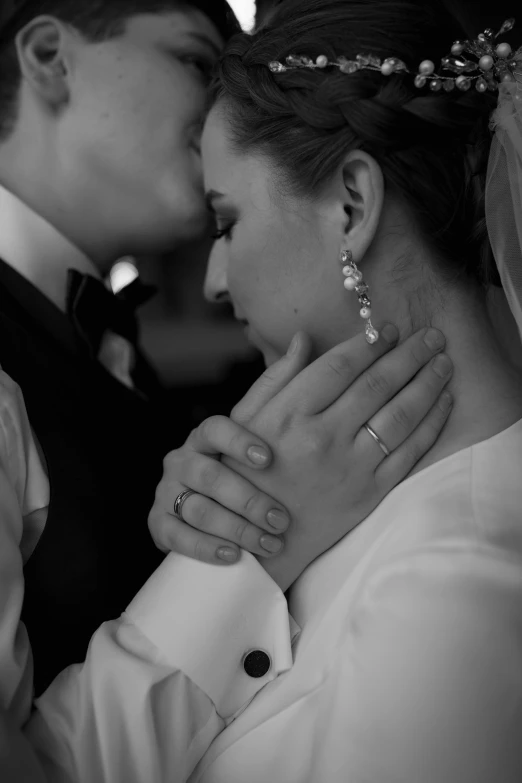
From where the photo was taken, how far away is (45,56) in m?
1.57

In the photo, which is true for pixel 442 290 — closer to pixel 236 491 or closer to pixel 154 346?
pixel 236 491

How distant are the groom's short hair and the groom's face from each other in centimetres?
2

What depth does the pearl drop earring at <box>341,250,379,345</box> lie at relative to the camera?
109 centimetres

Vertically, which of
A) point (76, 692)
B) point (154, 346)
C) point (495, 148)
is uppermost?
point (495, 148)

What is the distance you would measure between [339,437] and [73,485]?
0.43 metres

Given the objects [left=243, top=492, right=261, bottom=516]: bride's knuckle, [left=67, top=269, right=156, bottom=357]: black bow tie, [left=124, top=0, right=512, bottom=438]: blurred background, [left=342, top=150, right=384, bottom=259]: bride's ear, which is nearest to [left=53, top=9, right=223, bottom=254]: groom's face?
[left=67, top=269, right=156, bottom=357]: black bow tie

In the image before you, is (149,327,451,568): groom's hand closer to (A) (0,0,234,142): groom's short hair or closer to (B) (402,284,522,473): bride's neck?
(B) (402,284,522,473): bride's neck

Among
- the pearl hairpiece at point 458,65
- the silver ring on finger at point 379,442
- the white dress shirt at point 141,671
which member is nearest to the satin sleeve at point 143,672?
the white dress shirt at point 141,671

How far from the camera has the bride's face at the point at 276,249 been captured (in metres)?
1.14

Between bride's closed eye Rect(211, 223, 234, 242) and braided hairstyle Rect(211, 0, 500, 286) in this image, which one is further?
bride's closed eye Rect(211, 223, 234, 242)

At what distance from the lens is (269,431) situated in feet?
3.48

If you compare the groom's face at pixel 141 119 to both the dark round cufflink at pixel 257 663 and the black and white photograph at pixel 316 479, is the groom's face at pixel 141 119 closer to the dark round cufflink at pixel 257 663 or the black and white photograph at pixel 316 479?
the black and white photograph at pixel 316 479

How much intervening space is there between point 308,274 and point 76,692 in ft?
2.22

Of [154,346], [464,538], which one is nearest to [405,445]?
[464,538]
